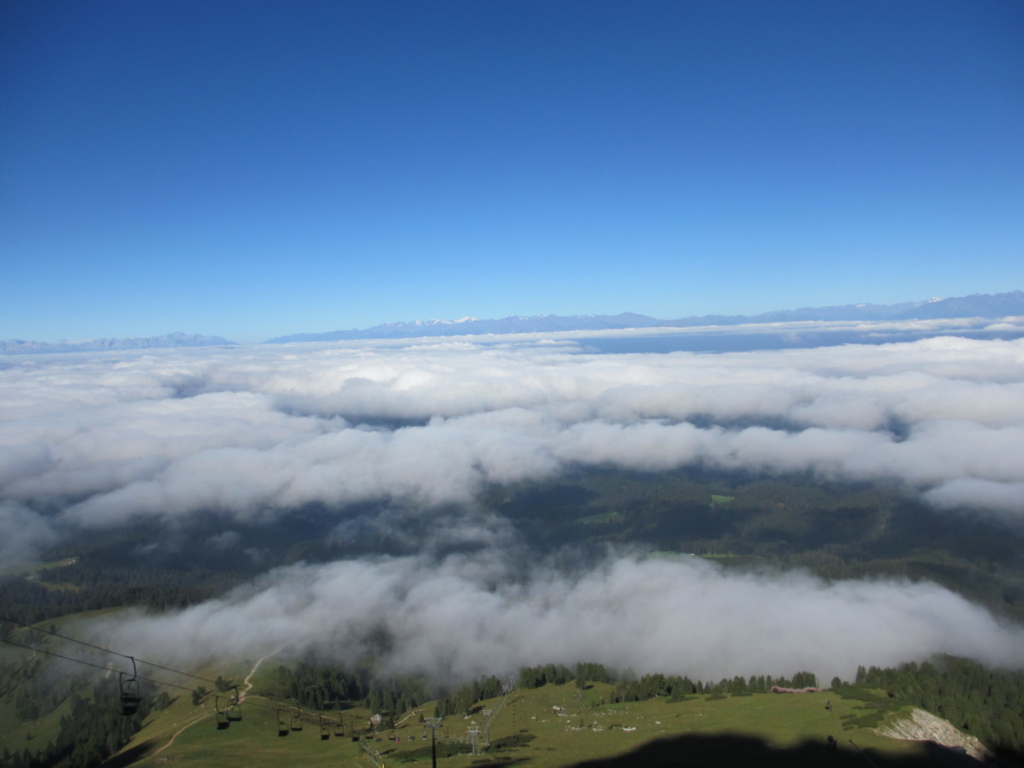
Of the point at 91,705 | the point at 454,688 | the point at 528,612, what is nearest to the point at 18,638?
the point at 91,705

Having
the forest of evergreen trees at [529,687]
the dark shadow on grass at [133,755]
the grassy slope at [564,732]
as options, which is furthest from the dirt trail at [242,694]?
the forest of evergreen trees at [529,687]

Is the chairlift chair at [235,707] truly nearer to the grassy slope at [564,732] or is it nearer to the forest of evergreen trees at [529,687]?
the grassy slope at [564,732]

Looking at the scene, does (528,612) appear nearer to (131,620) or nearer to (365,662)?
(365,662)

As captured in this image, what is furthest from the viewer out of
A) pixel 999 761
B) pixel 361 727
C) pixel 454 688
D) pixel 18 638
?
pixel 18 638

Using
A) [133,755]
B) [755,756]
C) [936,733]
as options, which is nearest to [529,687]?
[755,756]

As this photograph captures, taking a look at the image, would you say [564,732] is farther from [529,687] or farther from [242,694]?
[242,694]

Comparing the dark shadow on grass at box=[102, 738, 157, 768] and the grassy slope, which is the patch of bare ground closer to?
the grassy slope

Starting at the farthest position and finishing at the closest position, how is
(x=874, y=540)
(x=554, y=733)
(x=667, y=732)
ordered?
(x=874, y=540)
(x=554, y=733)
(x=667, y=732)
